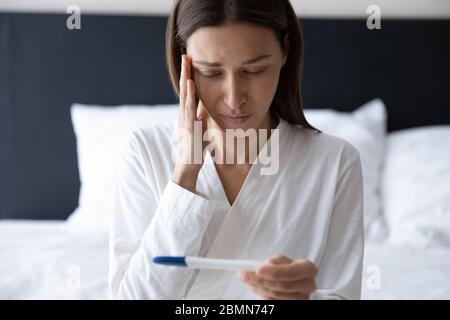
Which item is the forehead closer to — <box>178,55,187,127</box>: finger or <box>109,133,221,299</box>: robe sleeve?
<box>178,55,187,127</box>: finger

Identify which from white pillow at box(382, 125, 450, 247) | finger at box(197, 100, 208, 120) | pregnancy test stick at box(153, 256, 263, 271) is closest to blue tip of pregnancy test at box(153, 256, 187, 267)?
pregnancy test stick at box(153, 256, 263, 271)

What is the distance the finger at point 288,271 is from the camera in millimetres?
604

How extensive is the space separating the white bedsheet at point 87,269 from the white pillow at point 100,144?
0.21ft

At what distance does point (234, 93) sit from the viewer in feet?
2.47

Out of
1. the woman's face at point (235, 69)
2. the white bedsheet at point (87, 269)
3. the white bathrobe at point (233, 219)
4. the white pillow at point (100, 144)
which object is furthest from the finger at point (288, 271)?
the white pillow at point (100, 144)

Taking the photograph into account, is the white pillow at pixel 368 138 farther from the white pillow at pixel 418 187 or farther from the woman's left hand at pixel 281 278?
the woman's left hand at pixel 281 278

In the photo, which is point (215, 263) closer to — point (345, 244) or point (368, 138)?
point (345, 244)

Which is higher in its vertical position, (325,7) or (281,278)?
A: (325,7)

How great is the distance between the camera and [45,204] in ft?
5.66

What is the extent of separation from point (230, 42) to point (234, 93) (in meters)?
0.06

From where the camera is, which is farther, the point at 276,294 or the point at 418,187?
the point at 418,187

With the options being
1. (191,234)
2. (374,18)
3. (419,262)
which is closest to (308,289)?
(191,234)

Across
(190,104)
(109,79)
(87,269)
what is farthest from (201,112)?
(109,79)

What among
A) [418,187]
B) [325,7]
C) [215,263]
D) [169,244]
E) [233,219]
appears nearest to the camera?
[215,263]
